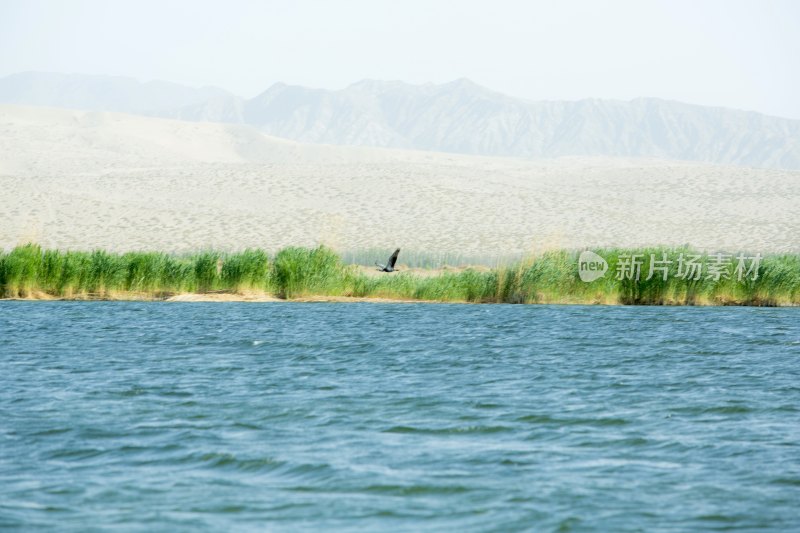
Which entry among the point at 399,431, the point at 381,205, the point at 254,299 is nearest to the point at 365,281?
the point at 254,299

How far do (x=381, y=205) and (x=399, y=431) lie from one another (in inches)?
2190

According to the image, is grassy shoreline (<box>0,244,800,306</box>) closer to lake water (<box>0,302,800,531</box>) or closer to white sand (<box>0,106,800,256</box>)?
lake water (<box>0,302,800,531</box>)

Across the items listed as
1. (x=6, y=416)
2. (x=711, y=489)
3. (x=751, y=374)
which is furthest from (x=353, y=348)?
(x=711, y=489)

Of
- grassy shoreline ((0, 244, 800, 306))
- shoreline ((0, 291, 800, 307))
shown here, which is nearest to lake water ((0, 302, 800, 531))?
grassy shoreline ((0, 244, 800, 306))

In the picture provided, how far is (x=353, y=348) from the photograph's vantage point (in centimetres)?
1992

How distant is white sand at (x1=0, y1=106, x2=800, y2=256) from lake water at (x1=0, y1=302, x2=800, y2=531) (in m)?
30.7

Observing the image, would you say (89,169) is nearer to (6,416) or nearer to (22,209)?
(22,209)

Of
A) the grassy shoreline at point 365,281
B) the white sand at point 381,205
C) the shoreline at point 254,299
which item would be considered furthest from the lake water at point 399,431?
the white sand at point 381,205

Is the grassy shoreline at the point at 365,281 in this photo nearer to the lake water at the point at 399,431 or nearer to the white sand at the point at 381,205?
the lake water at the point at 399,431

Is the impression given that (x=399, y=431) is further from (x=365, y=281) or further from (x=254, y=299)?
(x=365, y=281)

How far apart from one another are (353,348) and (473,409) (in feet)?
23.1

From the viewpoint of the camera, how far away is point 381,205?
67.1 m

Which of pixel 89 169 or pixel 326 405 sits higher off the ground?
pixel 89 169

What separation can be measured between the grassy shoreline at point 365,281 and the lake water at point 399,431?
7.80 meters
